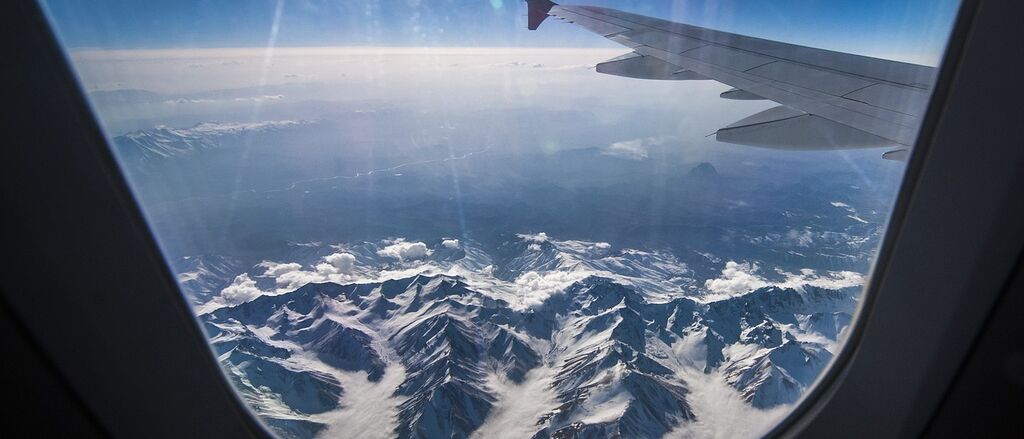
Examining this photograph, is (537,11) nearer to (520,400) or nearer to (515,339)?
(520,400)

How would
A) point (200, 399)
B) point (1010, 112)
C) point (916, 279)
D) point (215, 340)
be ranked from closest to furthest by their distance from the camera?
point (1010, 112) → point (916, 279) → point (200, 399) → point (215, 340)

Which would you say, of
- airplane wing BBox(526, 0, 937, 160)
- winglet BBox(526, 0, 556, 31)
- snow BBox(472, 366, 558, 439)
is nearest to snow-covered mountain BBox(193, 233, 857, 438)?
snow BBox(472, 366, 558, 439)

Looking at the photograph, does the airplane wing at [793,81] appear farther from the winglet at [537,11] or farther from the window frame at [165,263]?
the winglet at [537,11]

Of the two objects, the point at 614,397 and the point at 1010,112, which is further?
the point at 614,397

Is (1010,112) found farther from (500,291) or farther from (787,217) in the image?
(500,291)

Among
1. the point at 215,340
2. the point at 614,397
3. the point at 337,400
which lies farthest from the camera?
the point at 614,397

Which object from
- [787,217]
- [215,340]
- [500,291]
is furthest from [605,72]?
[500,291]

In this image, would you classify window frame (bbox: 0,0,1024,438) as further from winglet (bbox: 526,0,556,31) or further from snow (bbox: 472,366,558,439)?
snow (bbox: 472,366,558,439)
